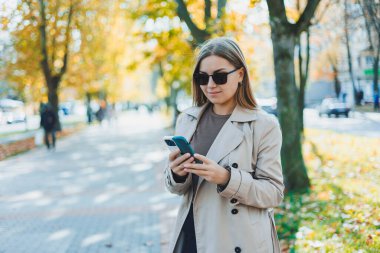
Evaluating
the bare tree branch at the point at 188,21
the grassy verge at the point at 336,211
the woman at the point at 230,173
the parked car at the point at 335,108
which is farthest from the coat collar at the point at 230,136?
the parked car at the point at 335,108

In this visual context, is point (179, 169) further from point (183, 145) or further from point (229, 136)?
point (229, 136)

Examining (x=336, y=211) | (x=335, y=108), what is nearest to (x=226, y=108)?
(x=336, y=211)

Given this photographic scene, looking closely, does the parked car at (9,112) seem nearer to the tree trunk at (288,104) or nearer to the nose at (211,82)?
the tree trunk at (288,104)

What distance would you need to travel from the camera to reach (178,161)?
2.28 metres

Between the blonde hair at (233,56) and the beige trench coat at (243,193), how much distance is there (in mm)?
95

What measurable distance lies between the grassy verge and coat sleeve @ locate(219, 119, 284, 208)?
2.84 m

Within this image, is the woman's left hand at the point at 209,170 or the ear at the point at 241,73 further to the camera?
the ear at the point at 241,73

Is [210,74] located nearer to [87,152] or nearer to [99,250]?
[99,250]

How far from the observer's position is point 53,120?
61.3ft

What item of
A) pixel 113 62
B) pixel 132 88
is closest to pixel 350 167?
pixel 113 62

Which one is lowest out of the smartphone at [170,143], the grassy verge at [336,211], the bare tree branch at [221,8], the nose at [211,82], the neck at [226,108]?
the grassy verge at [336,211]

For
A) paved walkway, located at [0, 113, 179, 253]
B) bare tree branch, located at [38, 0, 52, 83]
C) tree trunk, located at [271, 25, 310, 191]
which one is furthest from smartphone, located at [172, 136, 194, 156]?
bare tree branch, located at [38, 0, 52, 83]

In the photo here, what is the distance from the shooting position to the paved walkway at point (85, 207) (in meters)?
6.06

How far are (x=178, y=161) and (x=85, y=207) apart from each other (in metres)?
6.26
